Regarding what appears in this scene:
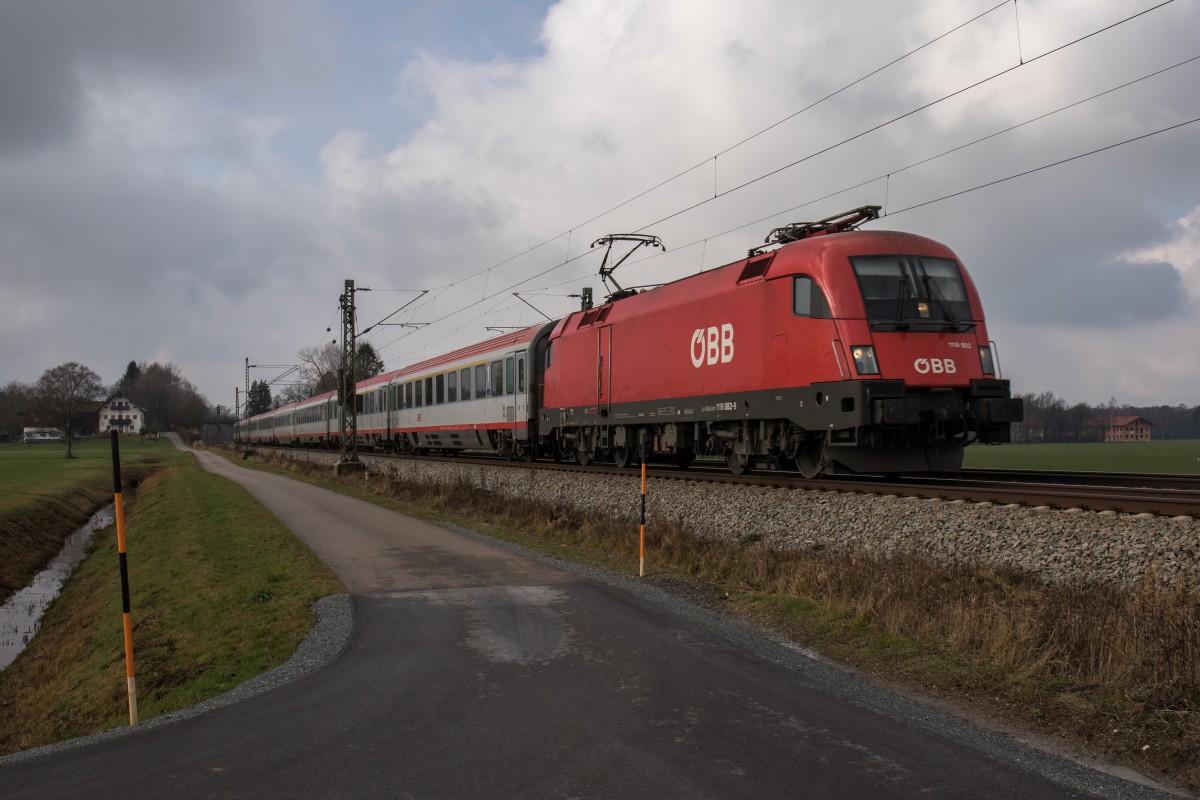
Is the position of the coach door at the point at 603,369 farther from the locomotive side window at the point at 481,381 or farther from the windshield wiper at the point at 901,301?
the windshield wiper at the point at 901,301

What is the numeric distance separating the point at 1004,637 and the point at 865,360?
223 inches

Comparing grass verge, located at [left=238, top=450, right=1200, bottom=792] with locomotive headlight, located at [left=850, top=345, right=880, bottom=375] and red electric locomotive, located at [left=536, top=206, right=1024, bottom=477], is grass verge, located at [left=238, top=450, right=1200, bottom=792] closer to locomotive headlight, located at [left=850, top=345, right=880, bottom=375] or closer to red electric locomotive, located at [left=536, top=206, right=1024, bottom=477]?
red electric locomotive, located at [left=536, top=206, right=1024, bottom=477]

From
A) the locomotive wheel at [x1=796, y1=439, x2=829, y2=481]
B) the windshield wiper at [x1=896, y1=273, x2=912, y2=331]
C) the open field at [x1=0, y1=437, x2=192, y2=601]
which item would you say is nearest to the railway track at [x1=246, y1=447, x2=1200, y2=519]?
the locomotive wheel at [x1=796, y1=439, x2=829, y2=481]

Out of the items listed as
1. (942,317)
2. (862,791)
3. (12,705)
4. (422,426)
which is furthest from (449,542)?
(422,426)

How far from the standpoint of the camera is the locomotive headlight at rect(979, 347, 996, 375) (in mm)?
12227

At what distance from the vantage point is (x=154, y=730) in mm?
5461

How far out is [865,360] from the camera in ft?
37.9

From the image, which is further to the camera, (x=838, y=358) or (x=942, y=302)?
(x=942, y=302)

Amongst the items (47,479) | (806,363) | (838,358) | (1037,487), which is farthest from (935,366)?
(47,479)

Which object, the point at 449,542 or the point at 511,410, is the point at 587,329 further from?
the point at 449,542

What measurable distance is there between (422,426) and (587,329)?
48.0 ft

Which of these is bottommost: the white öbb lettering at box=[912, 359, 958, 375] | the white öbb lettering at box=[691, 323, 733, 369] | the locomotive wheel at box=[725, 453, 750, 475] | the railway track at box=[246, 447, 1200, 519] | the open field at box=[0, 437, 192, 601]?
the open field at box=[0, 437, 192, 601]

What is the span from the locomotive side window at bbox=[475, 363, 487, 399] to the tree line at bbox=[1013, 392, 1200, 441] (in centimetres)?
5080

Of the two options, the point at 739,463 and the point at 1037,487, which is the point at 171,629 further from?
the point at 1037,487
